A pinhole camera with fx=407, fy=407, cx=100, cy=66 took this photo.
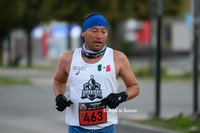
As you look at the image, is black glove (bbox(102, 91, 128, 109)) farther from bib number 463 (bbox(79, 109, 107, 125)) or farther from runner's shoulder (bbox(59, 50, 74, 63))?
runner's shoulder (bbox(59, 50, 74, 63))

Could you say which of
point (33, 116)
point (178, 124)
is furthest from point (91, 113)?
point (33, 116)

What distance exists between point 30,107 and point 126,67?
7354mm

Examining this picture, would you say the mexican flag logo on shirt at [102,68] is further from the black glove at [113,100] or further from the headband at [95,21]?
the headband at [95,21]

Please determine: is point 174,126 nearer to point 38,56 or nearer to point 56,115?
point 56,115

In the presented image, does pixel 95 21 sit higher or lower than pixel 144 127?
higher

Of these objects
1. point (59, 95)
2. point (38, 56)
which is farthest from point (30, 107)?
point (38, 56)

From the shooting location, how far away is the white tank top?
3.20m

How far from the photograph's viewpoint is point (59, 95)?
3338 mm

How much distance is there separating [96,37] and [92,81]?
35cm

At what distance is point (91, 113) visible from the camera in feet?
10.6

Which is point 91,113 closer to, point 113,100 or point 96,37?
point 113,100

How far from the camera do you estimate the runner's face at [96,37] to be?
10.5 ft

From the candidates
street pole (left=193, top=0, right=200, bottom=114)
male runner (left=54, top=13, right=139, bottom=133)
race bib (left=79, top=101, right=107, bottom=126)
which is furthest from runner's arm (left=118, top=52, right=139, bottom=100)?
street pole (left=193, top=0, right=200, bottom=114)

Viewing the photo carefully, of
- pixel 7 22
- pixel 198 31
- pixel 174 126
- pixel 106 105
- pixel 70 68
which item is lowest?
pixel 174 126
